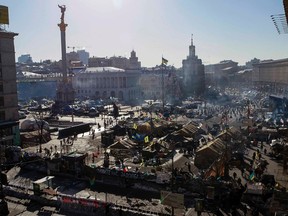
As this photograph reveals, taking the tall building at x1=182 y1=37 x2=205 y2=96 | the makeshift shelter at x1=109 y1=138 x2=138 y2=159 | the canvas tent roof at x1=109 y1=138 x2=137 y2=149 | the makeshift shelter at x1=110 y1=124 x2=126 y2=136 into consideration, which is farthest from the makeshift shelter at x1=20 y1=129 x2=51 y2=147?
the tall building at x1=182 y1=37 x2=205 y2=96

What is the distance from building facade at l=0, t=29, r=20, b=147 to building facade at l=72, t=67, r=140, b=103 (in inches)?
2560

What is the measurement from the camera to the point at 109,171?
2700 cm

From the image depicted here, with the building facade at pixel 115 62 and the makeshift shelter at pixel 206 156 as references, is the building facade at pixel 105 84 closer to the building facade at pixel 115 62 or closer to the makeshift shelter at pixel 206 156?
the building facade at pixel 115 62

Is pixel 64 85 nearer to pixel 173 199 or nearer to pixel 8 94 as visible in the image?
pixel 8 94

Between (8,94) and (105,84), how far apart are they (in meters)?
69.5

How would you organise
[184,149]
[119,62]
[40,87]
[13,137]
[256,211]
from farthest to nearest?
[119,62] < [40,87] < [13,137] < [184,149] < [256,211]

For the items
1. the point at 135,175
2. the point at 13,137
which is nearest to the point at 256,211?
the point at 135,175

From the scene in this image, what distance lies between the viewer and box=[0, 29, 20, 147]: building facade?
40.7 m

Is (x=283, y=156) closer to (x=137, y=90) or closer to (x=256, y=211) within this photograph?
(x=256, y=211)

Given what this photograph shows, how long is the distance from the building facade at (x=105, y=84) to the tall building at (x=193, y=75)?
1911 centimetres

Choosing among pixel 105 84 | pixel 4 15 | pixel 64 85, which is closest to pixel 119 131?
pixel 4 15

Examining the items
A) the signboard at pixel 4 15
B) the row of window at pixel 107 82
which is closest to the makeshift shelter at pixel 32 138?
the signboard at pixel 4 15

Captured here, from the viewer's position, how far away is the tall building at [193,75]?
11125 cm

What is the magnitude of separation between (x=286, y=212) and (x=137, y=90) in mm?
101808
